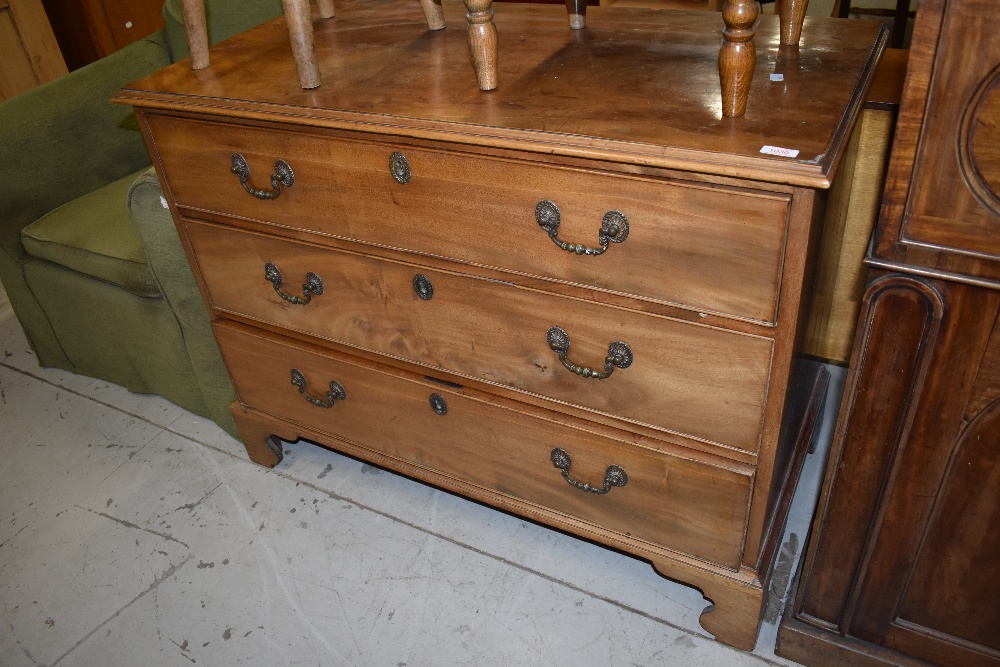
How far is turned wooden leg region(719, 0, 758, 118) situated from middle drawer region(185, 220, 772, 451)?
1.07ft

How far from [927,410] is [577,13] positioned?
3.07 ft

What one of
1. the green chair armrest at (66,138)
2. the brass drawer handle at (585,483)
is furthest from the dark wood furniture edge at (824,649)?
the green chair armrest at (66,138)

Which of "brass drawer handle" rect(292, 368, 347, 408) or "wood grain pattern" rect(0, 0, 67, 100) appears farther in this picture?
"wood grain pattern" rect(0, 0, 67, 100)

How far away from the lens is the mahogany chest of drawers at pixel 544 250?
1119 mm

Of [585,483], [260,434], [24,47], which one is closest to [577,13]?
[585,483]

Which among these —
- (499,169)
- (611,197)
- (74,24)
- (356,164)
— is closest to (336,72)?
(356,164)

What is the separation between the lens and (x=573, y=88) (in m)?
1.27

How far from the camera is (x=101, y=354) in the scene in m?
2.31

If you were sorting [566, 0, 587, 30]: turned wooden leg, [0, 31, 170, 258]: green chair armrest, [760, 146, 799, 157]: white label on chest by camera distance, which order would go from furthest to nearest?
[0, 31, 170, 258]: green chair armrest
[566, 0, 587, 30]: turned wooden leg
[760, 146, 799, 157]: white label on chest

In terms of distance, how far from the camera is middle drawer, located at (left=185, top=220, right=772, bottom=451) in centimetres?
125

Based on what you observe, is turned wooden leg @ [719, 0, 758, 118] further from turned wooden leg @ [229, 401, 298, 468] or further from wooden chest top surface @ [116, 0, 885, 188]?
turned wooden leg @ [229, 401, 298, 468]

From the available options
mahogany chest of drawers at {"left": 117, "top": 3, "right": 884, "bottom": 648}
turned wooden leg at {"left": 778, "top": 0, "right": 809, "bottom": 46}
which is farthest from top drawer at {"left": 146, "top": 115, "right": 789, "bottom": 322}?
turned wooden leg at {"left": 778, "top": 0, "right": 809, "bottom": 46}

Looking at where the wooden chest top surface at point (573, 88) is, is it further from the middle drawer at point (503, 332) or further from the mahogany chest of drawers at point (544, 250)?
the middle drawer at point (503, 332)

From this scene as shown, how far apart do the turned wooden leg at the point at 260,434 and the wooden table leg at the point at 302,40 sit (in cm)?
89
